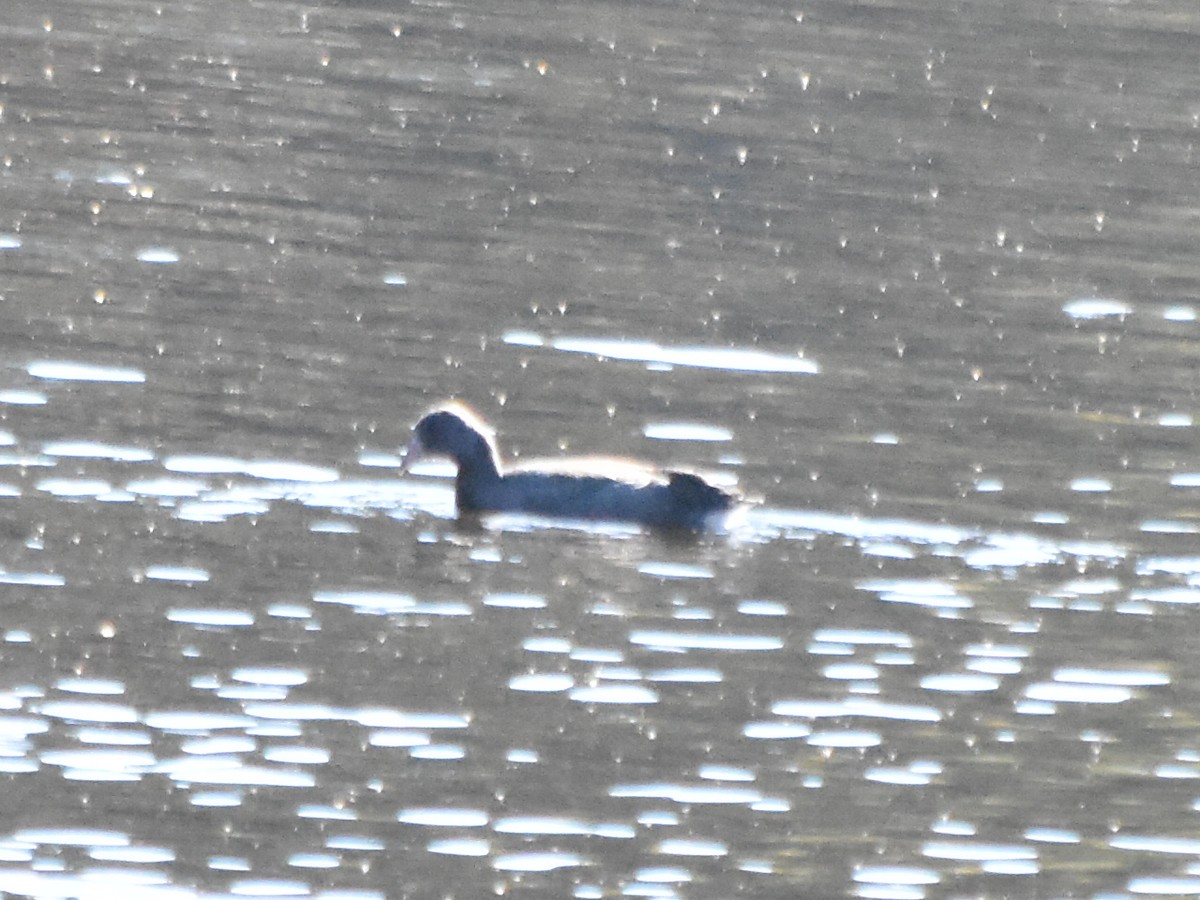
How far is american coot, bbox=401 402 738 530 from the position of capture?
18.3m

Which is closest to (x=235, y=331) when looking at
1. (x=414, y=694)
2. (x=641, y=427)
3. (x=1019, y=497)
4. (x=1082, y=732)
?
(x=641, y=427)

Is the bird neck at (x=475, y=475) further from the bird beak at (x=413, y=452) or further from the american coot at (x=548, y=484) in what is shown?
the bird beak at (x=413, y=452)

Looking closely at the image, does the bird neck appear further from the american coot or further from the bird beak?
the bird beak

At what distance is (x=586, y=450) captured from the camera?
19.8 metres

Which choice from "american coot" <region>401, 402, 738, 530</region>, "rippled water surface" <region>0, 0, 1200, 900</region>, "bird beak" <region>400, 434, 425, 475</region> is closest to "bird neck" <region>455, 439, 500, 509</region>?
"american coot" <region>401, 402, 738, 530</region>

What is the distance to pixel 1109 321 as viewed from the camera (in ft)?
77.7

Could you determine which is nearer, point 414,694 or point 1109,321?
point 414,694

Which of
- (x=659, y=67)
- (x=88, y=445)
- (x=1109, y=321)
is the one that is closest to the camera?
(x=88, y=445)

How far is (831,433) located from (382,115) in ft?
36.8

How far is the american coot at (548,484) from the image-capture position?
18.3 meters

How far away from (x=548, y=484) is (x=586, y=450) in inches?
53.0

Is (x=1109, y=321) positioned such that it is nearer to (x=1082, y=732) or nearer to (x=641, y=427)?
(x=641, y=427)

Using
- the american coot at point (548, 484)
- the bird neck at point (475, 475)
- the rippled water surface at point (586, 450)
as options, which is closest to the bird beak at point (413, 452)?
the american coot at point (548, 484)

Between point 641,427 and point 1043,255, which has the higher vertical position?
point 1043,255
